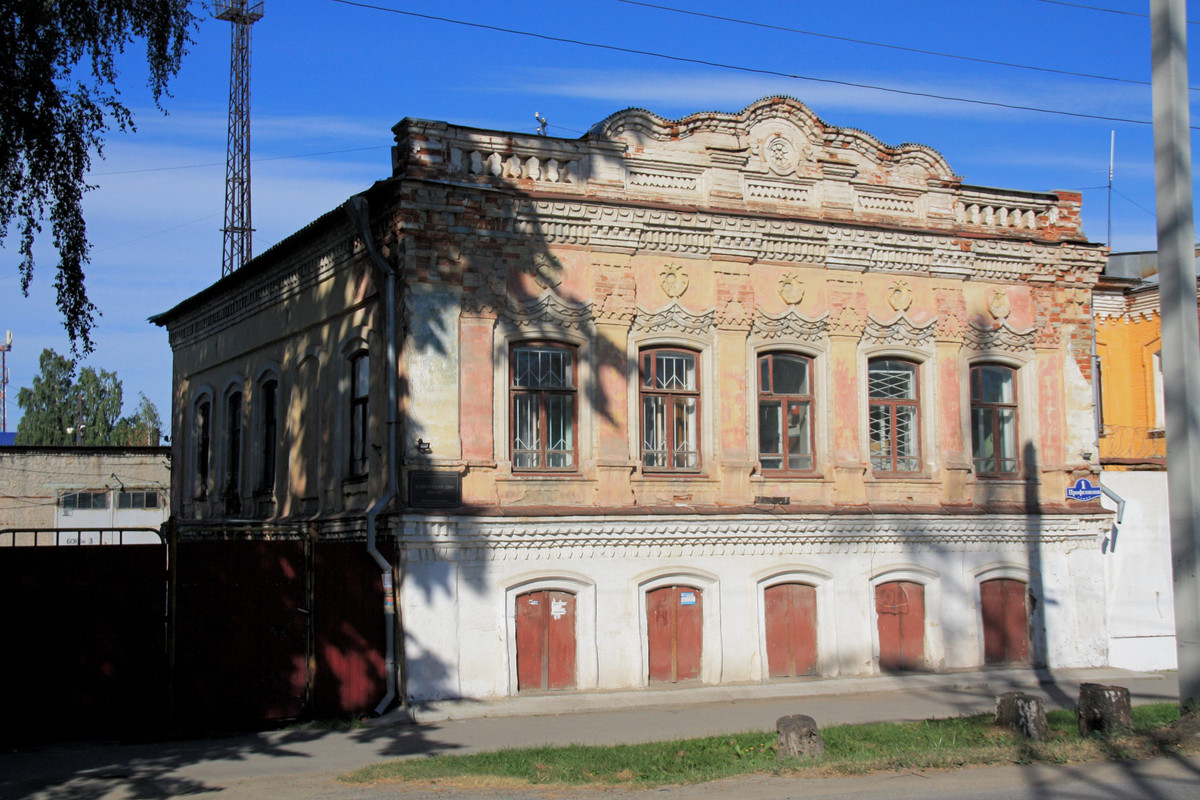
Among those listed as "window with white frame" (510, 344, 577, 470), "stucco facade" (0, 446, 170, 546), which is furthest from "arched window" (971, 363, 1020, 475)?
"stucco facade" (0, 446, 170, 546)

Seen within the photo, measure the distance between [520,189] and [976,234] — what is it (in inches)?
293

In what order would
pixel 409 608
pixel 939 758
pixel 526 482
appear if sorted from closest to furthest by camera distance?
pixel 939 758, pixel 409 608, pixel 526 482

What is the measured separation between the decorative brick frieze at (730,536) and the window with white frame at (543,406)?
98 centimetres

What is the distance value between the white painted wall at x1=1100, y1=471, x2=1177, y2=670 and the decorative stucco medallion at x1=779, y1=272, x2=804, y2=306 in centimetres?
621

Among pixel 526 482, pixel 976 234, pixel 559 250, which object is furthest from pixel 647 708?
pixel 976 234

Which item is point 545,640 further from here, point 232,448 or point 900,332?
point 232,448

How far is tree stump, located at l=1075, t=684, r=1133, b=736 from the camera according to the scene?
11.6 meters

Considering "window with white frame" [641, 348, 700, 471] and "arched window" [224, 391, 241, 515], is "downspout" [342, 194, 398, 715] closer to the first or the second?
"window with white frame" [641, 348, 700, 471]

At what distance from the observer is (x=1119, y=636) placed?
750 inches

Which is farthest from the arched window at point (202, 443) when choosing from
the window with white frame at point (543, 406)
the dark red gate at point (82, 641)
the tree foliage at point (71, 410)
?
the tree foliage at point (71, 410)

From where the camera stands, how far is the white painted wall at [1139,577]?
1908 centimetres

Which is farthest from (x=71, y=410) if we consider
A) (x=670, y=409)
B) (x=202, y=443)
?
(x=670, y=409)

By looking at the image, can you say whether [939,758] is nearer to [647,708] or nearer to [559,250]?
[647,708]

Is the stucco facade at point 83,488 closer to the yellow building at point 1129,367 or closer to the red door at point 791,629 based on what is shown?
the red door at point 791,629
